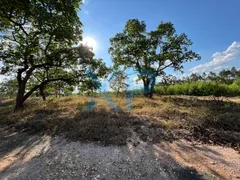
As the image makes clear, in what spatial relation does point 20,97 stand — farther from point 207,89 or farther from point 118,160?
point 207,89

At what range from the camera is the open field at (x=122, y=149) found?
2.62 m

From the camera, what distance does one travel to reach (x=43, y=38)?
7820 millimetres

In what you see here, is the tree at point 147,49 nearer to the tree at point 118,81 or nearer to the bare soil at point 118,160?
the tree at point 118,81

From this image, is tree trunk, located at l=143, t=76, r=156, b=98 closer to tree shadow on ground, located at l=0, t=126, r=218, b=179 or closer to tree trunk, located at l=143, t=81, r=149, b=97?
tree trunk, located at l=143, t=81, r=149, b=97

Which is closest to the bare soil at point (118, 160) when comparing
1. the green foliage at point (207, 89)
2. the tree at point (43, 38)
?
the tree at point (43, 38)

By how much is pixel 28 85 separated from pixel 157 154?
35.0 ft

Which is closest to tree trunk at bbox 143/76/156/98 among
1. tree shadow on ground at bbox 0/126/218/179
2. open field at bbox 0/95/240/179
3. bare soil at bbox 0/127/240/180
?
open field at bbox 0/95/240/179

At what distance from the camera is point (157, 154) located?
125 inches

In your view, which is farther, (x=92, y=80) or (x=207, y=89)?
(x=207, y=89)

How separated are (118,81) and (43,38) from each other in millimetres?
6019

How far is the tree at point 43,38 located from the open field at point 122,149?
3.84m

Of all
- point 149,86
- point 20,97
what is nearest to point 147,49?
point 149,86

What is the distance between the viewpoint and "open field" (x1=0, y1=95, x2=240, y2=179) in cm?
262

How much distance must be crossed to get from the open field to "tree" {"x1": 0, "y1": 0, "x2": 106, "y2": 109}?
384cm
